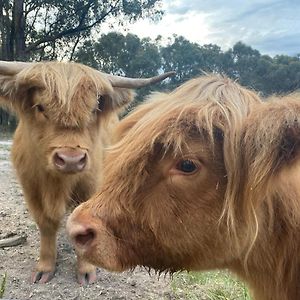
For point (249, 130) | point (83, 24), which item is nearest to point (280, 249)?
point (249, 130)

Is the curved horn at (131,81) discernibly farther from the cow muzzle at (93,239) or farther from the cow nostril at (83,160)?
the cow muzzle at (93,239)

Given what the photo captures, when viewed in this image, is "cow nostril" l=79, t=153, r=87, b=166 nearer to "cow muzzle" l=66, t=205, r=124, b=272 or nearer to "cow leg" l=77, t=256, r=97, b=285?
"cow leg" l=77, t=256, r=97, b=285

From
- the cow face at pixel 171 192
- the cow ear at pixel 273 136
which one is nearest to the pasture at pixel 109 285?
the cow face at pixel 171 192

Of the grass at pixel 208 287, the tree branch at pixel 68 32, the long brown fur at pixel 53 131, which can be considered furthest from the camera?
the tree branch at pixel 68 32

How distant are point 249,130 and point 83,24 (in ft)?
70.5

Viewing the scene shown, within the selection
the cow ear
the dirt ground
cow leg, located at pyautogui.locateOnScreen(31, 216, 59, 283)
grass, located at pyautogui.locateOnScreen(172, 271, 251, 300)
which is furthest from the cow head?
the cow ear

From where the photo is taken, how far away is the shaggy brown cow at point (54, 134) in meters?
3.71

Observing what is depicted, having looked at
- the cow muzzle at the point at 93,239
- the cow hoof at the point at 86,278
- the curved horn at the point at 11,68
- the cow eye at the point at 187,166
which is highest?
the curved horn at the point at 11,68

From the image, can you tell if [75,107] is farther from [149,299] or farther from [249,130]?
[249,130]

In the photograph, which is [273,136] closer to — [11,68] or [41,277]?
[41,277]

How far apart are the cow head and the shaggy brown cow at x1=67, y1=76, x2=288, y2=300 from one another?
1705mm

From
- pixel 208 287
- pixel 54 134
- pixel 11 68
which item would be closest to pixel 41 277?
pixel 54 134

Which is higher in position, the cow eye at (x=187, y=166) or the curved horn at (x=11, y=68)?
the curved horn at (x=11, y=68)

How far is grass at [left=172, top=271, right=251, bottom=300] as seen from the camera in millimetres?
3416
